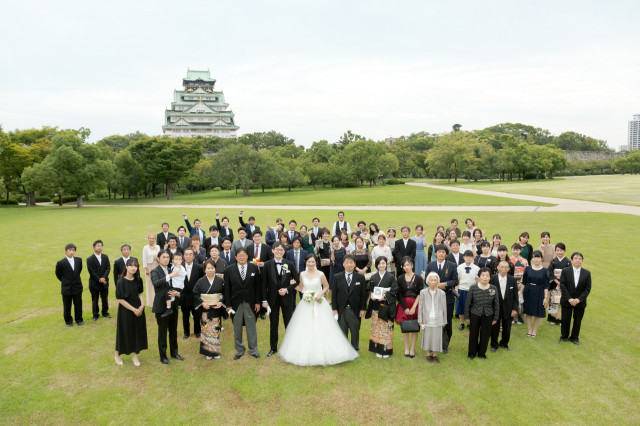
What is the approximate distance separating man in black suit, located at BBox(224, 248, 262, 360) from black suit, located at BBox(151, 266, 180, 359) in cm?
107

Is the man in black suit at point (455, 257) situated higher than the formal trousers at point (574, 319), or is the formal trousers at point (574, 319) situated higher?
the man in black suit at point (455, 257)

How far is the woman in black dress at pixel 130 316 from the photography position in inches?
261

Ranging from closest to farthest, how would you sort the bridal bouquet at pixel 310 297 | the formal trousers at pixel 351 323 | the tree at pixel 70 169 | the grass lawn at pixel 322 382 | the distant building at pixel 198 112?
1. the grass lawn at pixel 322 382
2. the bridal bouquet at pixel 310 297
3. the formal trousers at pixel 351 323
4. the tree at pixel 70 169
5. the distant building at pixel 198 112

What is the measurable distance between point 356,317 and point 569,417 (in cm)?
355

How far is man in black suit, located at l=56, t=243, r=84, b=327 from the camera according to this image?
28.2ft

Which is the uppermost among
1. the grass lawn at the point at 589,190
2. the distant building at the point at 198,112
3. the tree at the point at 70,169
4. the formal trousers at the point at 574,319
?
the distant building at the point at 198,112

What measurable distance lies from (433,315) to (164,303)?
16.3ft

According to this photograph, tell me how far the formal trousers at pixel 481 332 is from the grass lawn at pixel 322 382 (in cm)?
25

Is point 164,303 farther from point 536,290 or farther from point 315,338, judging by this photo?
point 536,290

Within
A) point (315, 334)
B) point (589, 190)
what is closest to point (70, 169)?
point (315, 334)

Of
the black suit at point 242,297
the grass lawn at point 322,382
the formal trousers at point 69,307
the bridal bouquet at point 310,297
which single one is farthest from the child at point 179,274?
the formal trousers at point 69,307

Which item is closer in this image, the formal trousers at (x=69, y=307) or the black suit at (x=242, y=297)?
the black suit at (x=242, y=297)

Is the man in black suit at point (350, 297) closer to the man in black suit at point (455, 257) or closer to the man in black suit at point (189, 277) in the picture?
the man in black suit at point (455, 257)

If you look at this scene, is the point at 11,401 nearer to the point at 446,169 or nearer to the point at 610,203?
the point at 610,203
